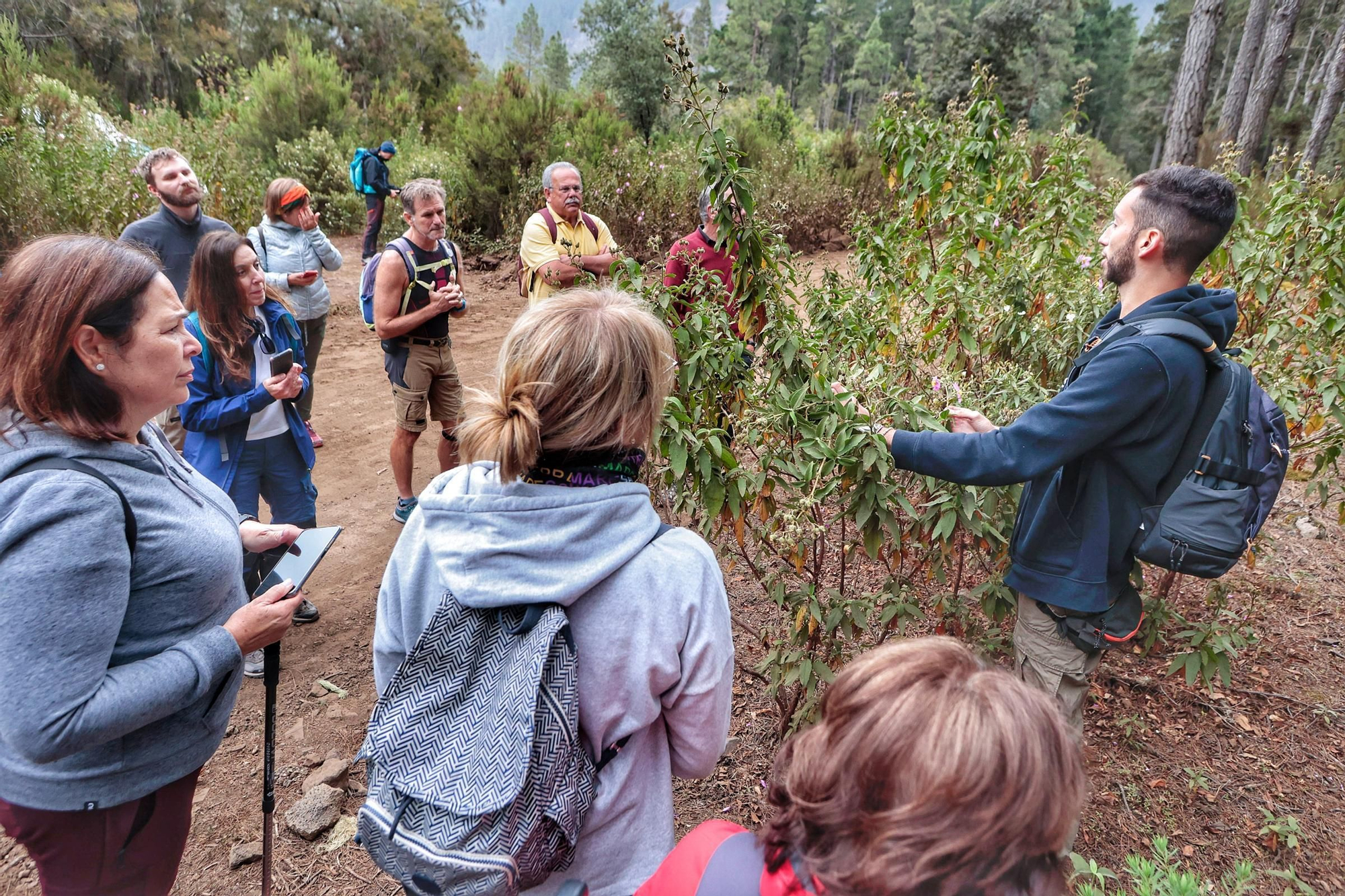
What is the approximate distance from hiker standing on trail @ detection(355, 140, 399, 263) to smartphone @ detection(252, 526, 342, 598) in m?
7.30

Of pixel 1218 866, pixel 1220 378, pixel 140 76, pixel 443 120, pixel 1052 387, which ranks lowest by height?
pixel 1218 866

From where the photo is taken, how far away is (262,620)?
167cm

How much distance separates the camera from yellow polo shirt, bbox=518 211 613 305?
15.5 ft

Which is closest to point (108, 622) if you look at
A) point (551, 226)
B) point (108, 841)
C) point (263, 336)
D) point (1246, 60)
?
point (108, 841)

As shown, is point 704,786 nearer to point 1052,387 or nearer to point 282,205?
point 1052,387

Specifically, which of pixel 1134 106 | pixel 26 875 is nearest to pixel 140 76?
pixel 26 875

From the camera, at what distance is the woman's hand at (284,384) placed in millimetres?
2988

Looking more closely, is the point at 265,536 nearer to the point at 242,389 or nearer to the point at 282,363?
the point at 282,363

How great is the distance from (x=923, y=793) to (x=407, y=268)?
403 centimetres

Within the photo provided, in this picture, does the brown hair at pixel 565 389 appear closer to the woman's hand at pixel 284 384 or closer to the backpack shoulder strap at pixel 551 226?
the woman's hand at pixel 284 384

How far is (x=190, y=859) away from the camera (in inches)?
99.5

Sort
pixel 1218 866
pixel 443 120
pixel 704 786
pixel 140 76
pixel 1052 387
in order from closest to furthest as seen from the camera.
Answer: pixel 1218 866 → pixel 704 786 → pixel 1052 387 → pixel 443 120 → pixel 140 76

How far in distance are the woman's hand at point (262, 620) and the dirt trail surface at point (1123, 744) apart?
1275 millimetres

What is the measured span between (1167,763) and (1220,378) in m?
1.89
